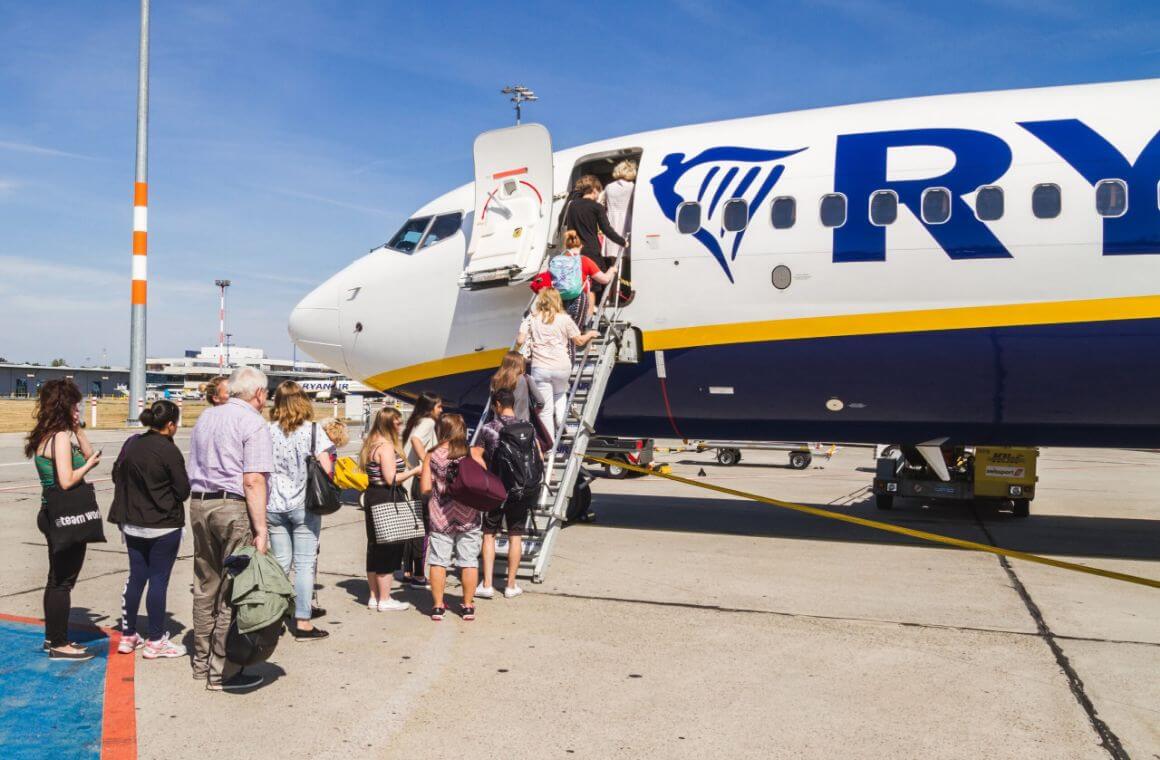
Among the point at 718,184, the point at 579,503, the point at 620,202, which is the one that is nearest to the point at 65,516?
the point at 620,202

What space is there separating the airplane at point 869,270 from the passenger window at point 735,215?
0.08 ft

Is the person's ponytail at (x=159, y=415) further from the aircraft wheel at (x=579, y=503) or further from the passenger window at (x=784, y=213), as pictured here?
the aircraft wheel at (x=579, y=503)

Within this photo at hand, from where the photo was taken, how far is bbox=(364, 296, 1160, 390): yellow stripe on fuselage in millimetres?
8992

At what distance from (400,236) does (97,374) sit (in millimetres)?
133573

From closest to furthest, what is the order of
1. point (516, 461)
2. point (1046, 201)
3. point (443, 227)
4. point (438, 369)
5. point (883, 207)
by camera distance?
point (516, 461) < point (1046, 201) < point (883, 207) < point (438, 369) < point (443, 227)

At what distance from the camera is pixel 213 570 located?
227 inches

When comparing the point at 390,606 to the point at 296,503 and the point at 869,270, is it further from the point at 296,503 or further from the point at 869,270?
the point at 869,270

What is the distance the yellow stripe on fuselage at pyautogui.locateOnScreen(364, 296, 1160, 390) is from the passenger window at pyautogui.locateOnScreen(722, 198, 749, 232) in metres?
1.14

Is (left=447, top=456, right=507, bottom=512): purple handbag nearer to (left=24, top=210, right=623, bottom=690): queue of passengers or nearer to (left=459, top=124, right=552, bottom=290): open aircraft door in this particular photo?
(left=24, top=210, right=623, bottom=690): queue of passengers

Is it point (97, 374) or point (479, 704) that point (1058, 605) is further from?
point (97, 374)

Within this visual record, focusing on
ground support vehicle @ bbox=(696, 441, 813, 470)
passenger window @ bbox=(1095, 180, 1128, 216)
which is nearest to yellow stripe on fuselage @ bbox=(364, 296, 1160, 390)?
passenger window @ bbox=(1095, 180, 1128, 216)

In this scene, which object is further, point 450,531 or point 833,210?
point 833,210

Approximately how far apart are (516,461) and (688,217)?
455cm

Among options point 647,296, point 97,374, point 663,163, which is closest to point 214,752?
point 647,296
